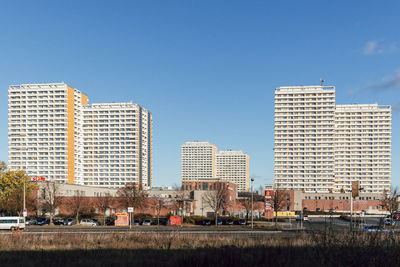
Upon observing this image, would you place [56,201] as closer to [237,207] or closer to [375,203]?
[237,207]

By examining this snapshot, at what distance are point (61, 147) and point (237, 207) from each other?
101 meters

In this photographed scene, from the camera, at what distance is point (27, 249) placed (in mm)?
23922

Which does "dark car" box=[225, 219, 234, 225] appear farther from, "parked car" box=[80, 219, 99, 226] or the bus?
the bus

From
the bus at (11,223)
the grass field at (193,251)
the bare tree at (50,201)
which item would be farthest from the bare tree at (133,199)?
the grass field at (193,251)

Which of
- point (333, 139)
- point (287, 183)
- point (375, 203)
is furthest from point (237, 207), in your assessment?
point (333, 139)

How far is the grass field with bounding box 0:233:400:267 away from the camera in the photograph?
14.8 meters

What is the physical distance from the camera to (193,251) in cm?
2131

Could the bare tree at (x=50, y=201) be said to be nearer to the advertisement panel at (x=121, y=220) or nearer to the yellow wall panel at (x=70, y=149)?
the advertisement panel at (x=121, y=220)

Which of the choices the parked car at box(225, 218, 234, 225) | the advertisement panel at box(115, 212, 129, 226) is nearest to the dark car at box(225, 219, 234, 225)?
the parked car at box(225, 218, 234, 225)

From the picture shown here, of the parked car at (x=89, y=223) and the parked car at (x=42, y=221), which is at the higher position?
the parked car at (x=89, y=223)

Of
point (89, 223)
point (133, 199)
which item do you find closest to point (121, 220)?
point (89, 223)

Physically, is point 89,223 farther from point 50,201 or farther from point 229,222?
point 229,222

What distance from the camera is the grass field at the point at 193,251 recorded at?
48.6 feet

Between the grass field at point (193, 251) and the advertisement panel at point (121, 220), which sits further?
the advertisement panel at point (121, 220)
